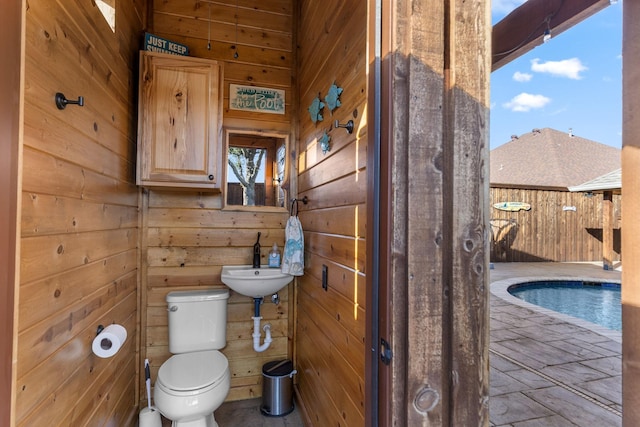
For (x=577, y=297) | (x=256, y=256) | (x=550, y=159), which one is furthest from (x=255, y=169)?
(x=550, y=159)

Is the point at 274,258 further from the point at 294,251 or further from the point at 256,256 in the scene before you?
the point at 294,251

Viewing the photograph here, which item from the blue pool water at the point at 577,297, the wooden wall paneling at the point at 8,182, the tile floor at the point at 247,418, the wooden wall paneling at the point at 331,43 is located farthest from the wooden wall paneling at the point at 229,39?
the blue pool water at the point at 577,297

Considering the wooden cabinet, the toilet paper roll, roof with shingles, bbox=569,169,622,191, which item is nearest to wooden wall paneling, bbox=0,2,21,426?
the toilet paper roll

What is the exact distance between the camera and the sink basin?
209 cm

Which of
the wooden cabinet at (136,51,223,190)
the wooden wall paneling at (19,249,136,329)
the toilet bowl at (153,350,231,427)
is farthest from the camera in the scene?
the wooden cabinet at (136,51,223,190)

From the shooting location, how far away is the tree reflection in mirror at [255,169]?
2492 millimetres

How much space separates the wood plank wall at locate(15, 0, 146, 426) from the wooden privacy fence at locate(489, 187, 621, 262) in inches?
306

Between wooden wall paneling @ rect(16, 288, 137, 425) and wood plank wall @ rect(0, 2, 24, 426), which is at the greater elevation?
wood plank wall @ rect(0, 2, 24, 426)

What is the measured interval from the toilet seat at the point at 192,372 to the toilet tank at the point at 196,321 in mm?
84

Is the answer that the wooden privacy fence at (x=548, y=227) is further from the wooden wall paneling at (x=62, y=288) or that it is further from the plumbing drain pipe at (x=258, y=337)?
the wooden wall paneling at (x=62, y=288)

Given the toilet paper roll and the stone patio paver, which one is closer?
the toilet paper roll

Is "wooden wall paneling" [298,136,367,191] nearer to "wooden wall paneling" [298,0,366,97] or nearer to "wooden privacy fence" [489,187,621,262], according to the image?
"wooden wall paneling" [298,0,366,97]

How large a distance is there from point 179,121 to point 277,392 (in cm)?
194

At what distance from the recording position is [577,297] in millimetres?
5457
